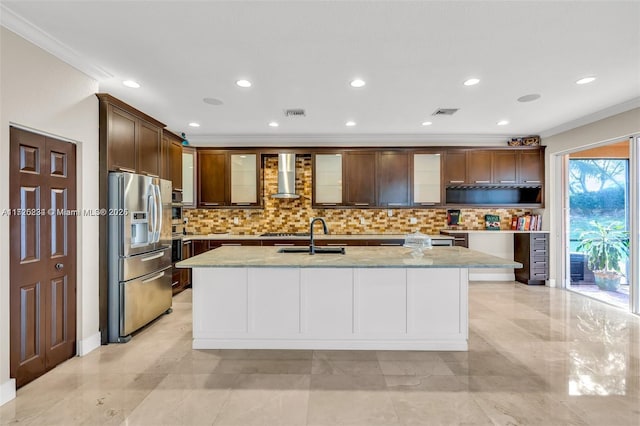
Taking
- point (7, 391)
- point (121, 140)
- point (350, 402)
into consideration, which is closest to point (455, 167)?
point (350, 402)

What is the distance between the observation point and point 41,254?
2469 mm

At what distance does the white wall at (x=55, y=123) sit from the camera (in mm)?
2137

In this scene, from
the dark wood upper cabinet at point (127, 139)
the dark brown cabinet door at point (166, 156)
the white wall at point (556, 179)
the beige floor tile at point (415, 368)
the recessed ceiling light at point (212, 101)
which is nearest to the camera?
the beige floor tile at point (415, 368)

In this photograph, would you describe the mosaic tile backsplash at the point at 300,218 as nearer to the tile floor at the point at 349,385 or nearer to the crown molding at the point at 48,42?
the tile floor at the point at 349,385

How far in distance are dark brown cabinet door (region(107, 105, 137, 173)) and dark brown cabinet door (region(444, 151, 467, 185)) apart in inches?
191

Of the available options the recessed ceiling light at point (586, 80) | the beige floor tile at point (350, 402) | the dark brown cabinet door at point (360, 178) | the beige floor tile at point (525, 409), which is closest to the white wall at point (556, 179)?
the recessed ceiling light at point (586, 80)

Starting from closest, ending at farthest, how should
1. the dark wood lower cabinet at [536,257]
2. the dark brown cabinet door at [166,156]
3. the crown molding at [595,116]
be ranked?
the crown molding at [595,116]
the dark brown cabinet door at [166,156]
the dark wood lower cabinet at [536,257]

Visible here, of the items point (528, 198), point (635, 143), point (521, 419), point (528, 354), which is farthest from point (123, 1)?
point (528, 198)

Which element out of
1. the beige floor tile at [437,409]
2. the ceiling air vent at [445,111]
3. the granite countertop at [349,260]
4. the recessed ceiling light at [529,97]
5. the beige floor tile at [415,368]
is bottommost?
the beige floor tile at [437,409]

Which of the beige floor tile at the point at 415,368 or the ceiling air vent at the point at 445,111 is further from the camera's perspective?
the ceiling air vent at the point at 445,111

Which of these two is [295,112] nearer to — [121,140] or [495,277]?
[121,140]

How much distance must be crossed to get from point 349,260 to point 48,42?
2928 mm

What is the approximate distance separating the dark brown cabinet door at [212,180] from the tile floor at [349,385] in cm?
273

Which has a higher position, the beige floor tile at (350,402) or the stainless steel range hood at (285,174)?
the stainless steel range hood at (285,174)
